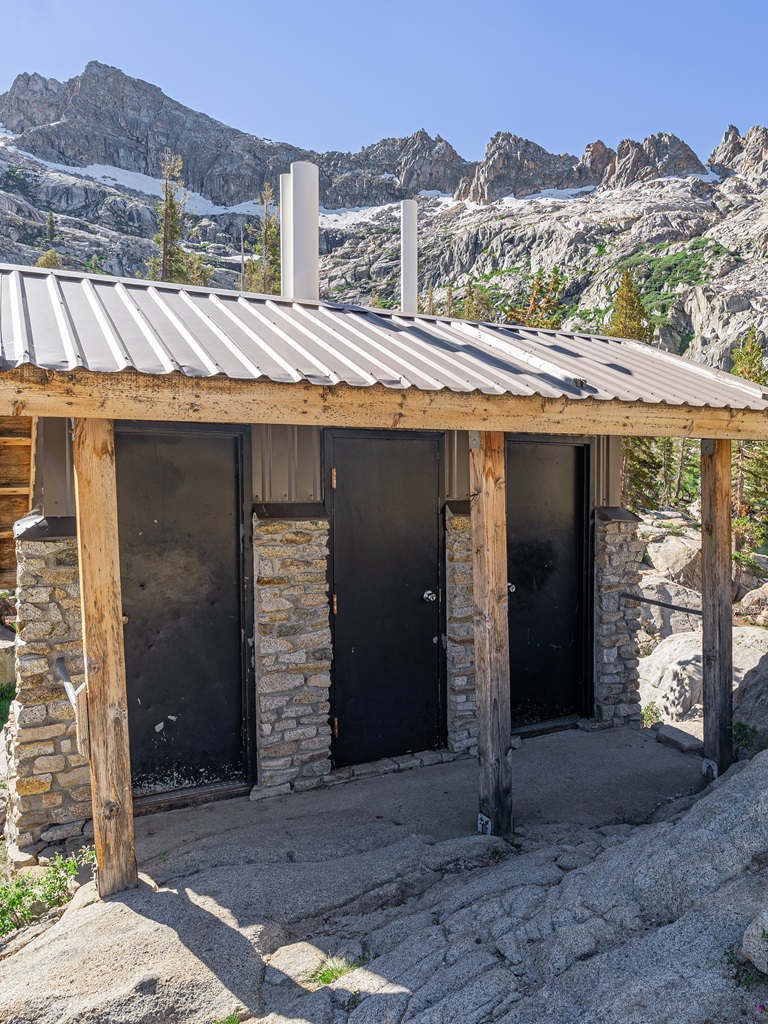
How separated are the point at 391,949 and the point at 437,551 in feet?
11.2

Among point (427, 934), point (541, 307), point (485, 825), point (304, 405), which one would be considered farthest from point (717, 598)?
point (541, 307)

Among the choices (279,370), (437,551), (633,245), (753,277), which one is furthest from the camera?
(633,245)

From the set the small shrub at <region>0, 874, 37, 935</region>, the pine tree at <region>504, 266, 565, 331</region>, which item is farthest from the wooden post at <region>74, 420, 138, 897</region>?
the pine tree at <region>504, 266, 565, 331</region>

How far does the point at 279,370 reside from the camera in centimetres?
326

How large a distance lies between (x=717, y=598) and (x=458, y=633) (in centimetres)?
217

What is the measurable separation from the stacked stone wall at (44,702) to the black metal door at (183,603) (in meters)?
0.41

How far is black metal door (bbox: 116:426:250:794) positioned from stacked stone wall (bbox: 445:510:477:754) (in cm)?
186

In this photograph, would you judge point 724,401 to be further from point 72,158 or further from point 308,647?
point 72,158

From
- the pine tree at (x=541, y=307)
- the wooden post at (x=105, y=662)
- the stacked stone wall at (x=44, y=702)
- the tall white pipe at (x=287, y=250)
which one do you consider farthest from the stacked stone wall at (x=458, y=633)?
the pine tree at (x=541, y=307)

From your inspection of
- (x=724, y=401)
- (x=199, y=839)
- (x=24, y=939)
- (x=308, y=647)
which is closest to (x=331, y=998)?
(x=24, y=939)

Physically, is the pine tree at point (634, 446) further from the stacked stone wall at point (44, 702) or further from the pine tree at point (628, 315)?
the stacked stone wall at point (44, 702)

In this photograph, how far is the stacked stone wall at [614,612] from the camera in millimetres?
6738

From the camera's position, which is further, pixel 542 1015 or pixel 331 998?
pixel 331 998

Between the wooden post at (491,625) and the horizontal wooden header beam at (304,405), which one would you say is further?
the wooden post at (491,625)
